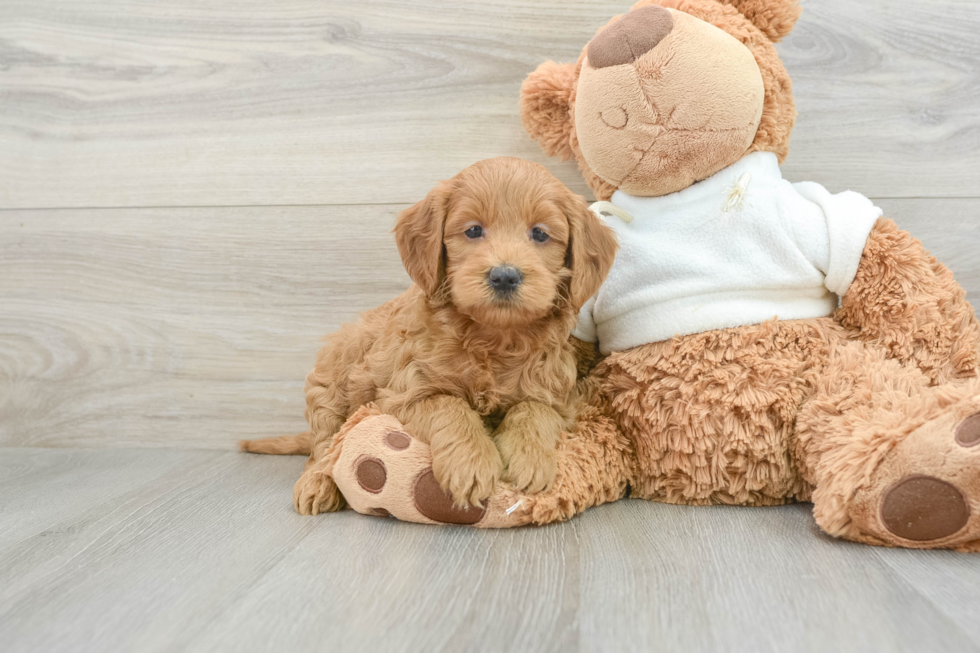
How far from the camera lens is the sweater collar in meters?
1.37

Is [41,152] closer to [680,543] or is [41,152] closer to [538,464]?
Answer: [538,464]

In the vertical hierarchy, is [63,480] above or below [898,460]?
below

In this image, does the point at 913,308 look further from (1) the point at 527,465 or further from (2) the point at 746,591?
(1) the point at 527,465

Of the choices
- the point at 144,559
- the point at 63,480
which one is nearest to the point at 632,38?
the point at 144,559

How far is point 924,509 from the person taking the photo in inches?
40.4

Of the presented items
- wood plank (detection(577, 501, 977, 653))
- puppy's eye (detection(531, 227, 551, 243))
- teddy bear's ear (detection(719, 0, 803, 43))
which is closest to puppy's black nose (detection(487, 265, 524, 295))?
puppy's eye (detection(531, 227, 551, 243))

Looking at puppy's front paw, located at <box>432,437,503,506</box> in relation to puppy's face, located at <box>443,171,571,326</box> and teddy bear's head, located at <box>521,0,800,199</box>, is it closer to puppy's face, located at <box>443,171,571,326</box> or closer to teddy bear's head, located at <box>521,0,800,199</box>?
puppy's face, located at <box>443,171,571,326</box>

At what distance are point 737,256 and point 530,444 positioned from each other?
551 millimetres

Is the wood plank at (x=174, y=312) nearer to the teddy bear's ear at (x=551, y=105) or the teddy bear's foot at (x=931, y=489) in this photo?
the teddy bear's ear at (x=551, y=105)

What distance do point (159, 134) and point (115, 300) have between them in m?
0.50

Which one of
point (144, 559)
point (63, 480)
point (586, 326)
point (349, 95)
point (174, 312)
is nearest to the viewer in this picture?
point (144, 559)

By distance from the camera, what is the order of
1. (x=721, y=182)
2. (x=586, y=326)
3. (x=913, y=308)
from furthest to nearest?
(x=586, y=326)
(x=721, y=182)
(x=913, y=308)

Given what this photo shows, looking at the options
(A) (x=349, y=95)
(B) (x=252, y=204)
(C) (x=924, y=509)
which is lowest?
(C) (x=924, y=509)

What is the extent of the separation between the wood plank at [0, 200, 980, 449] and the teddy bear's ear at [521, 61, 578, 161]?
51cm
